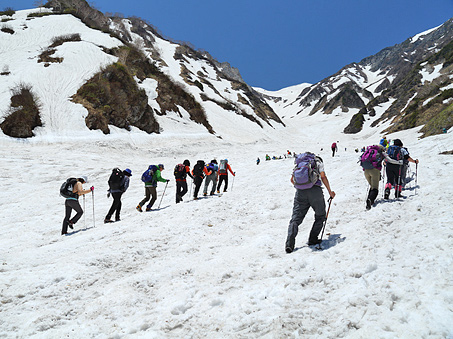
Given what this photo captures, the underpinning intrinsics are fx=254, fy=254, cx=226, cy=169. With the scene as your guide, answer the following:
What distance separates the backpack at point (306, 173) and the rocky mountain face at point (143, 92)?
28.0 m

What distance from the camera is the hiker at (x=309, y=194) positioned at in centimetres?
514

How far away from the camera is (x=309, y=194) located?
523 cm

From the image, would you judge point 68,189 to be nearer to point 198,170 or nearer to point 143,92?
point 198,170

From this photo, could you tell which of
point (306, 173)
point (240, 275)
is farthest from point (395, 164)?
point (240, 275)

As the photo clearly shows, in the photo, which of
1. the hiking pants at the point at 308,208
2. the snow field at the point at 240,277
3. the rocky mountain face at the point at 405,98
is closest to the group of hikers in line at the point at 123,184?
the snow field at the point at 240,277

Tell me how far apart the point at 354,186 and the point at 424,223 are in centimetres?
489

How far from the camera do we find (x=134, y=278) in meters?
4.65

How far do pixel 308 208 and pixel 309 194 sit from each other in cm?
30

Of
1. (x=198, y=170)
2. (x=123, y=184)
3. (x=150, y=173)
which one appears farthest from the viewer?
(x=198, y=170)

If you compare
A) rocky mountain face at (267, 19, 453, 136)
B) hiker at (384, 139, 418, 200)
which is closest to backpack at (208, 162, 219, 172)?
hiker at (384, 139, 418, 200)

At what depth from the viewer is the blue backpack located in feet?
16.7

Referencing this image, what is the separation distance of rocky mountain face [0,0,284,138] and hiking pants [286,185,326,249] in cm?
2803

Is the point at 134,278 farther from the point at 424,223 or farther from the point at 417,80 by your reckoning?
the point at 417,80

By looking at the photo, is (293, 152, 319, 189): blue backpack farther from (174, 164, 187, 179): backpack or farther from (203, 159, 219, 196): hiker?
(203, 159, 219, 196): hiker
